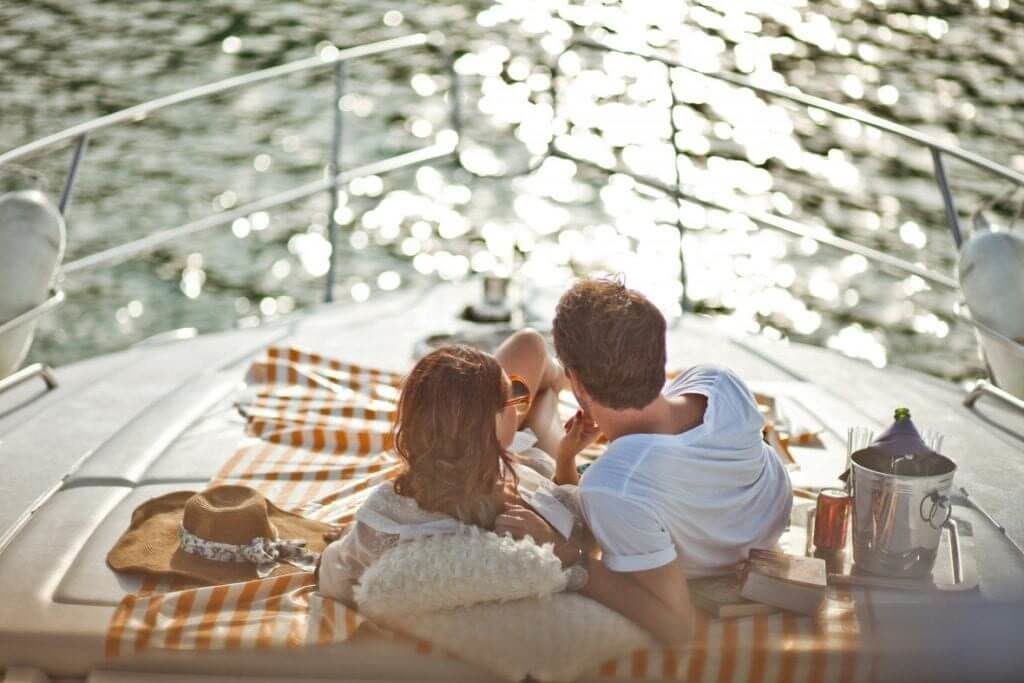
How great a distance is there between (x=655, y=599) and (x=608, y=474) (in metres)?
0.19

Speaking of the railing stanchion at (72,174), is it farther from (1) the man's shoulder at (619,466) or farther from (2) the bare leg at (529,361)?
(1) the man's shoulder at (619,466)

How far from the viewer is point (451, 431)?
1.90 metres

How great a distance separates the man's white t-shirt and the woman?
0.42ft

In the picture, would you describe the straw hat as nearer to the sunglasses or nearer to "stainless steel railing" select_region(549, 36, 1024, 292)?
the sunglasses

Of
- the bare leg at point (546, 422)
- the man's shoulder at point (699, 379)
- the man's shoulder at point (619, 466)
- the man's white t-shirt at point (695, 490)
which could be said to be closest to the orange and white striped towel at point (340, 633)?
the man's white t-shirt at point (695, 490)

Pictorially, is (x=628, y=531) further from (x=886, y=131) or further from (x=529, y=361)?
(x=886, y=131)

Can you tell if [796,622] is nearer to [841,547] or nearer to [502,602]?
[841,547]

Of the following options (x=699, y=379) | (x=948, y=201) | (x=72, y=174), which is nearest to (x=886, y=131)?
(x=948, y=201)

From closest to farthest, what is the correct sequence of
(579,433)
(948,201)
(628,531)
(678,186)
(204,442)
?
(628,531) → (579,433) → (204,442) → (948,201) → (678,186)

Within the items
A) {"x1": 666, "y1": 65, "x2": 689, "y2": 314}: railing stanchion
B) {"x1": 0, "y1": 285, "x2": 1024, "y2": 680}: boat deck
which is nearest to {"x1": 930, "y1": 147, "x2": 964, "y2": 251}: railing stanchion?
{"x1": 0, "y1": 285, "x2": 1024, "y2": 680}: boat deck

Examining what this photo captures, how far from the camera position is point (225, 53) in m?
9.38

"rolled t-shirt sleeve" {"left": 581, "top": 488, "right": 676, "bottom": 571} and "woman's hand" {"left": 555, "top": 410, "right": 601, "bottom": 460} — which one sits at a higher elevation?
"rolled t-shirt sleeve" {"left": 581, "top": 488, "right": 676, "bottom": 571}

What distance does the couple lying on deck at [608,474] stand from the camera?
6.22 feet

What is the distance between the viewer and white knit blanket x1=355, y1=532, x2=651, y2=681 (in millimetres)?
1890
